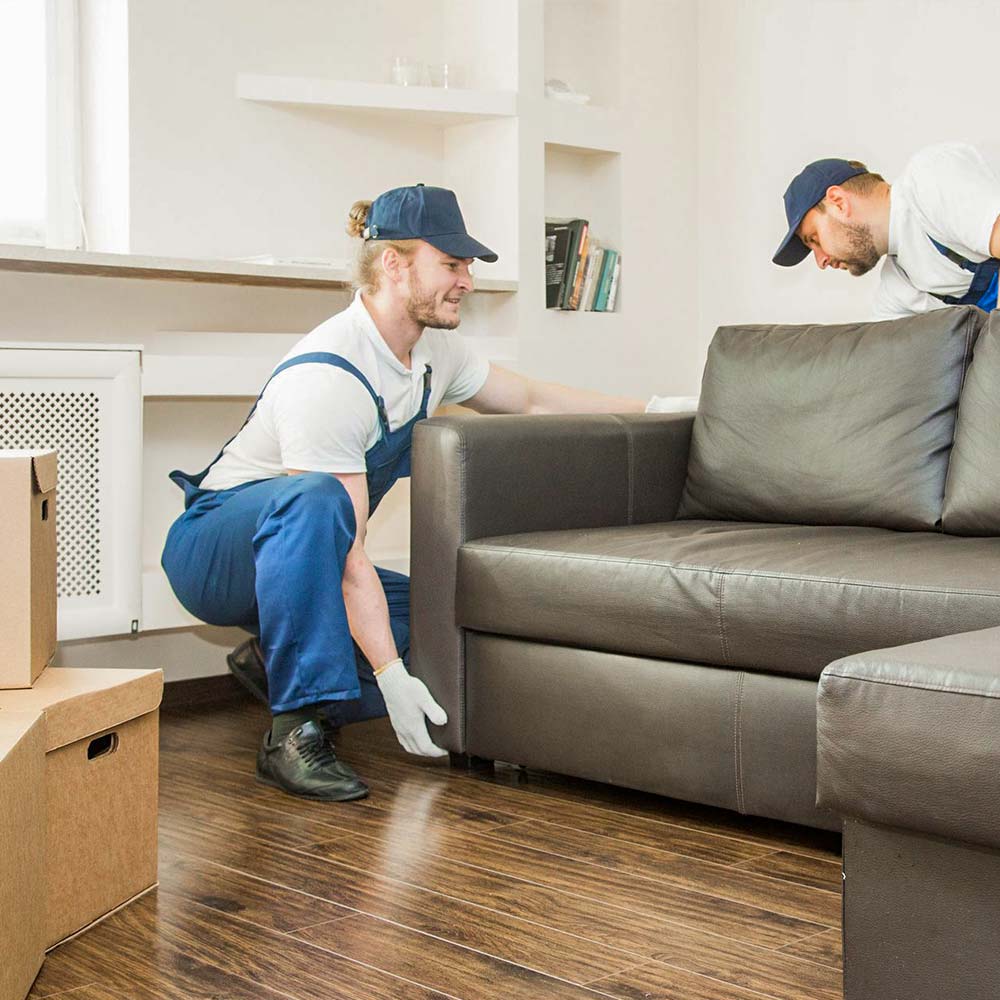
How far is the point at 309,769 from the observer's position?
2355mm

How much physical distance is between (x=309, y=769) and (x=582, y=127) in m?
2.10

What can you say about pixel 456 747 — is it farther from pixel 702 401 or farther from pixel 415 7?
pixel 415 7

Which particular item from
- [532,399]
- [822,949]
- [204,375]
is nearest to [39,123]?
[204,375]

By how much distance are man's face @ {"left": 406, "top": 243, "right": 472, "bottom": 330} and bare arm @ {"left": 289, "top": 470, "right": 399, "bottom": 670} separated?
0.36 m

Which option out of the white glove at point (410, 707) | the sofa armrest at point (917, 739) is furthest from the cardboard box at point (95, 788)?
the sofa armrest at point (917, 739)

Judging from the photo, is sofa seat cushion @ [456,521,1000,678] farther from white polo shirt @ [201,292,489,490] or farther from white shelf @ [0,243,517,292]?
white shelf @ [0,243,517,292]

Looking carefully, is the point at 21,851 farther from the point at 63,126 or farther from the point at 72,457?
the point at 63,126

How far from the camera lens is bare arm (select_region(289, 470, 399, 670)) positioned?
2.51 metres

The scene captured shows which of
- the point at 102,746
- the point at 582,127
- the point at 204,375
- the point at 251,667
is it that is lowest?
the point at 251,667

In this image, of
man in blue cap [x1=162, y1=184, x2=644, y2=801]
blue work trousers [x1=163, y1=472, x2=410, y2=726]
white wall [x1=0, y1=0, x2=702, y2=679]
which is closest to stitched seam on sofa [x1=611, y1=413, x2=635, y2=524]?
man in blue cap [x1=162, y1=184, x2=644, y2=801]

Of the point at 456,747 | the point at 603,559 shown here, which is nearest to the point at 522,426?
the point at 603,559

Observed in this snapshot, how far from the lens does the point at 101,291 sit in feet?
9.98

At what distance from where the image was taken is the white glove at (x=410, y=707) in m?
2.45

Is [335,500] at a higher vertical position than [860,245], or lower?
lower
